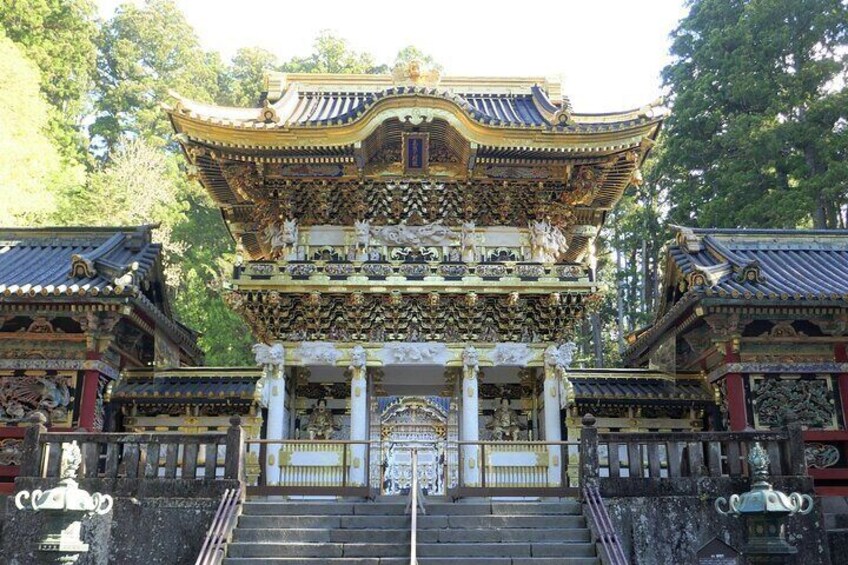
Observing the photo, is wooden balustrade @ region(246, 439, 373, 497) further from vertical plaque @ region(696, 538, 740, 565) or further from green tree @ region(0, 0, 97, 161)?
green tree @ region(0, 0, 97, 161)

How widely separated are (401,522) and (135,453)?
13.7 feet

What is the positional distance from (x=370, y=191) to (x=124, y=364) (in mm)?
6284

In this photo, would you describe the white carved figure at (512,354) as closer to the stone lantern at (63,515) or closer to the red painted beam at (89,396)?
the red painted beam at (89,396)

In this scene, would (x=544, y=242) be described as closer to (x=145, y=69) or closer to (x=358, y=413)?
(x=358, y=413)

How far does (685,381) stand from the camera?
611 inches

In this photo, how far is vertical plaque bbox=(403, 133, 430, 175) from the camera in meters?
15.3

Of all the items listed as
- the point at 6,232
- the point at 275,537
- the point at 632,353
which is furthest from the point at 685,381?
the point at 6,232

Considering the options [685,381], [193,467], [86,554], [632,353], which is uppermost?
[632,353]

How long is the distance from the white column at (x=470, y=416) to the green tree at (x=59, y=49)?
24.6 meters

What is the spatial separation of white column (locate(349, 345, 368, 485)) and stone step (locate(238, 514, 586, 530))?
10.3ft

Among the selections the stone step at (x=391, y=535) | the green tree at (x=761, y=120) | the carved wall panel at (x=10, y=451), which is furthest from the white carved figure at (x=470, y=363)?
the green tree at (x=761, y=120)

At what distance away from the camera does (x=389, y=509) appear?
10.8m

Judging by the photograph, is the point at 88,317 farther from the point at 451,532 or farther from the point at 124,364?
the point at 451,532

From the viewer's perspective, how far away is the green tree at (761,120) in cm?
2338
